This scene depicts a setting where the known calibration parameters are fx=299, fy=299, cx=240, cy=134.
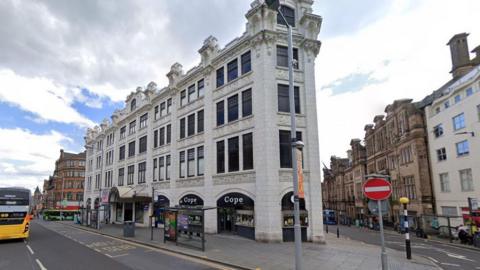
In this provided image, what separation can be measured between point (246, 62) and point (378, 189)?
16.3 meters

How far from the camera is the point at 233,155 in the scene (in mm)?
23406

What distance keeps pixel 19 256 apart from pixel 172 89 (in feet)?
66.2

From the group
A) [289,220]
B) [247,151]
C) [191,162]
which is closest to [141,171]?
[191,162]

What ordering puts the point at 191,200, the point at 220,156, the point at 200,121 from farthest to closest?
the point at 200,121, the point at 191,200, the point at 220,156

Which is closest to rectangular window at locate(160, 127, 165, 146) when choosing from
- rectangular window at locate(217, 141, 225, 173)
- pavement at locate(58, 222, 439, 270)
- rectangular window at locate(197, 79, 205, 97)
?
rectangular window at locate(197, 79, 205, 97)

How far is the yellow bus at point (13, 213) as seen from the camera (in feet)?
68.0

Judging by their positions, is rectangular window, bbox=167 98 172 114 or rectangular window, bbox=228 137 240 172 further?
rectangular window, bbox=167 98 172 114

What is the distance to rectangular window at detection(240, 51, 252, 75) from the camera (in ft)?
76.2

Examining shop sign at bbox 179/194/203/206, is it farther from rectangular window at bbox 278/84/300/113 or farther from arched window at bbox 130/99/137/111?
arched window at bbox 130/99/137/111

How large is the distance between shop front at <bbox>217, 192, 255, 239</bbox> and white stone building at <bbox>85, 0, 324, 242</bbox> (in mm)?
71

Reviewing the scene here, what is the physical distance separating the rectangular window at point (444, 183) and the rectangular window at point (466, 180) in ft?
7.83

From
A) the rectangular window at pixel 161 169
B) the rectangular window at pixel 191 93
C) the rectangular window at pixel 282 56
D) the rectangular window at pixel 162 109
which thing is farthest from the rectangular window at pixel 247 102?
the rectangular window at pixel 162 109

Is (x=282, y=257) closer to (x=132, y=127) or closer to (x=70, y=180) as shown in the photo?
(x=132, y=127)

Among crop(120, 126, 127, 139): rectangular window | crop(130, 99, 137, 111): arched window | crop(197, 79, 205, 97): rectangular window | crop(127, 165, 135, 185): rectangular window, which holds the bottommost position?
crop(127, 165, 135, 185): rectangular window
